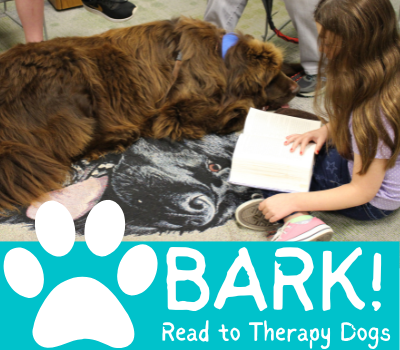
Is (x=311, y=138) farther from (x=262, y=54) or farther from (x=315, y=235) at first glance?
(x=262, y=54)

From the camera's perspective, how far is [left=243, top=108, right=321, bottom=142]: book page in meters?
1.55

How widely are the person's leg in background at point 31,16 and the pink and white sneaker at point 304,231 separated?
1649mm

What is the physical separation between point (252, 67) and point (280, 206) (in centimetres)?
76

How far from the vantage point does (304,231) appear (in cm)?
124

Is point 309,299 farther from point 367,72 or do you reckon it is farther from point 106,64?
point 106,64

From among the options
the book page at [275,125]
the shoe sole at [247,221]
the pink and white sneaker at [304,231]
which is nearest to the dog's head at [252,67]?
the book page at [275,125]

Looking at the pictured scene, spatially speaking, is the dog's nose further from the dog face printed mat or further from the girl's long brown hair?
the girl's long brown hair

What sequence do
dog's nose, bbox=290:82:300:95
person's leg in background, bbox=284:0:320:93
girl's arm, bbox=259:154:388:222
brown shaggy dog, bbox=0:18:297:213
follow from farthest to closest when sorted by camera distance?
person's leg in background, bbox=284:0:320:93
dog's nose, bbox=290:82:300:95
brown shaggy dog, bbox=0:18:297:213
girl's arm, bbox=259:154:388:222

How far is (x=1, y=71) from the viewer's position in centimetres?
158

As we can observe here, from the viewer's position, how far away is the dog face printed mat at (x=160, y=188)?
1454mm

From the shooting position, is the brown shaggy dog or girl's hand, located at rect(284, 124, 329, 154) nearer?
girl's hand, located at rect(284, 124, 329, 154)

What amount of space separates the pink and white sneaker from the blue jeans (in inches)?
6.2

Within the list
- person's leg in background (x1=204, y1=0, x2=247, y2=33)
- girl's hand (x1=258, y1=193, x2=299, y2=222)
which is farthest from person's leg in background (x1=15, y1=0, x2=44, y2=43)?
girl's hand (x1=258, y1=193, x2=299, y2=222)

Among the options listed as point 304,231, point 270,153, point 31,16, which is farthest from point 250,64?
point 31,16
